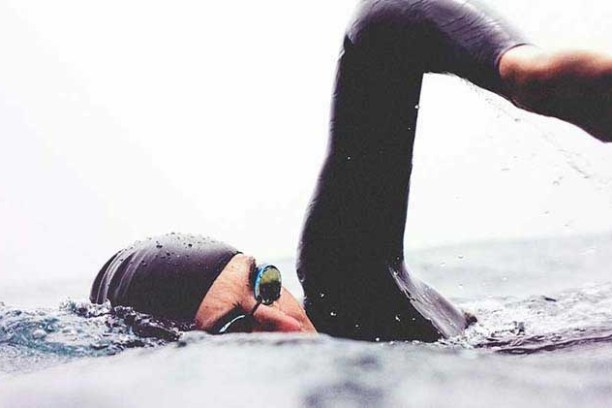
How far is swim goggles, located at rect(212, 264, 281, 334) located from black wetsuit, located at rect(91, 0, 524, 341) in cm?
11

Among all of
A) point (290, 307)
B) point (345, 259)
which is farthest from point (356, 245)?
point (290, 307)

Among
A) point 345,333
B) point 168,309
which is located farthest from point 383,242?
point 168,309

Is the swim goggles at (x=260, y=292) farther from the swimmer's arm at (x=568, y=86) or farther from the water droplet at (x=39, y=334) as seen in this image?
the swimmer's arm at (x=568, y=86)

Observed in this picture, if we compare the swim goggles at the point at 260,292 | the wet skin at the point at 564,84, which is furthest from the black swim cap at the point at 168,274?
the wet skin at the point at 564,84

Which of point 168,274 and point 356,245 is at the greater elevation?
point 356,245

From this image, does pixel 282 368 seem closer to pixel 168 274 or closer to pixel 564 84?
pixel 564 84

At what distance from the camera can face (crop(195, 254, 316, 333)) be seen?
245cm

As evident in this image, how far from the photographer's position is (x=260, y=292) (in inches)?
100

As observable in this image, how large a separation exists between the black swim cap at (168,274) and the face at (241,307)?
0.03m

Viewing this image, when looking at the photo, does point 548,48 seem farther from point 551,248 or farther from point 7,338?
point 551,248

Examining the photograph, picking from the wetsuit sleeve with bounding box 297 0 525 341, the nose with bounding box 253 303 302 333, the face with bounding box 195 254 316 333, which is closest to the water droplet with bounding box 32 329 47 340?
the face with bounding box 195 254 316 333

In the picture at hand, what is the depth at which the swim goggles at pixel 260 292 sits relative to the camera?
97.3 inches

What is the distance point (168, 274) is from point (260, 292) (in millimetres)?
320

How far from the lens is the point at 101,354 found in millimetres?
2150
